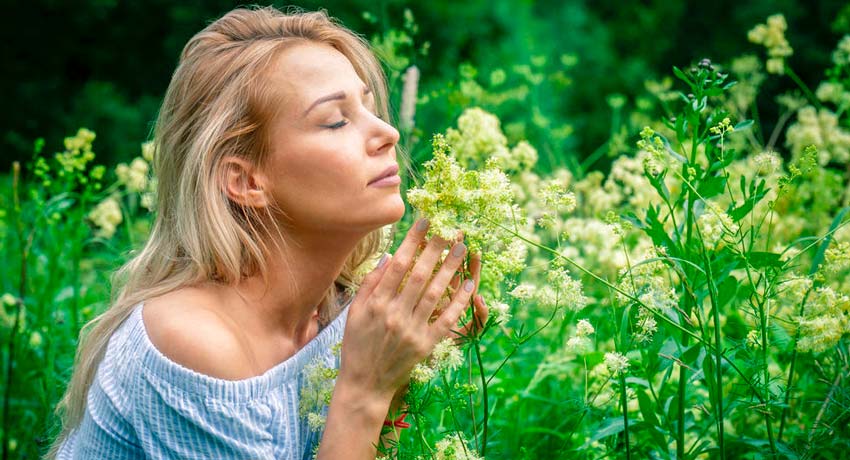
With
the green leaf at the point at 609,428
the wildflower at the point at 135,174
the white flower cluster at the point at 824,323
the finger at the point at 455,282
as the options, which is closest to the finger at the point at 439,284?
the finger at the point at 455,282

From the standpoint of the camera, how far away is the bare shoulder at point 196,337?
170 cm

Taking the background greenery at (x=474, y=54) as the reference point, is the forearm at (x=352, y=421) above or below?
below

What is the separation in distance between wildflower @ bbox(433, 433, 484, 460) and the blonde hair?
2.15 feet

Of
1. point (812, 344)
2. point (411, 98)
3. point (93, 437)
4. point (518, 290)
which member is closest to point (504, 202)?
point (518, 290)

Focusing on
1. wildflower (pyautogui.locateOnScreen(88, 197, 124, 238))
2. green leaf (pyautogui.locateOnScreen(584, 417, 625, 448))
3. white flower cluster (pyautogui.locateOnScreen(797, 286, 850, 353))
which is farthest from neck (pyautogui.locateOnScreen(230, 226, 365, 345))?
wildflower (pyautogui.locateOnScreen(88, 197, 124, 238))

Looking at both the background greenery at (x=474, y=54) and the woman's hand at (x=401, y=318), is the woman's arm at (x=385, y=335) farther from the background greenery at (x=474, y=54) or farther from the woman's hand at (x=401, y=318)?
the background greenery at (x=474, y=54)

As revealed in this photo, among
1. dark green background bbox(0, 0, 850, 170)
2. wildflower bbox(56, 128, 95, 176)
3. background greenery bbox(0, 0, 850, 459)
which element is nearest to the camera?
wildflower bbox(56, 128, 95, 176)

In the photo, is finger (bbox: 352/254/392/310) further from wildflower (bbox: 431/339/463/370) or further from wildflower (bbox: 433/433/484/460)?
wildflower (bbox: 433/433/484/460)

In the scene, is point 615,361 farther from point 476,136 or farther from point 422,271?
point 476,136

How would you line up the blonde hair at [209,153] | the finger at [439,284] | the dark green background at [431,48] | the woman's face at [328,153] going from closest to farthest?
the finger at [439,284] < the woman's face at [328,153] < the blonde hair at [209,153] < the dark green background at [431,48]

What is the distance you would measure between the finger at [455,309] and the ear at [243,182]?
0.55 m

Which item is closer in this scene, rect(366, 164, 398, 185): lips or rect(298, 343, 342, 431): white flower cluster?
rect(298, 343, 342, 431): white flower cluster

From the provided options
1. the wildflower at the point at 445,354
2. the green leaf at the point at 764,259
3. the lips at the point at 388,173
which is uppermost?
the green leaf at the point at 764,259

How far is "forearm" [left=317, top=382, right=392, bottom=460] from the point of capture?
160 cm
